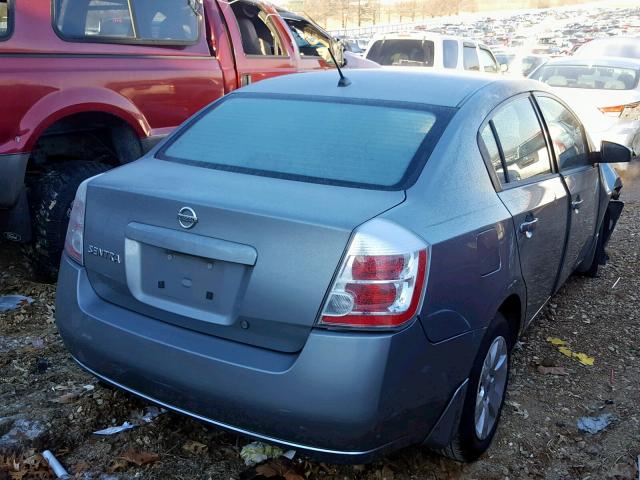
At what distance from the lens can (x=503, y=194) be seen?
9.72ft

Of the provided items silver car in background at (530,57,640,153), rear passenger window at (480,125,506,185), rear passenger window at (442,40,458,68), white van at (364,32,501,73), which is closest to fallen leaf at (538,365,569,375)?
rear passenger window at (480,125,506,185)

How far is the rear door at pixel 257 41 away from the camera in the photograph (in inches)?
233

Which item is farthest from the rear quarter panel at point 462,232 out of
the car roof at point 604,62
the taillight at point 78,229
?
the car roof at point 604,62

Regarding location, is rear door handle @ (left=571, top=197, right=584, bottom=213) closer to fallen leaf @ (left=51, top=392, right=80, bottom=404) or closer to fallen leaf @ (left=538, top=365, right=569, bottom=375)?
fallen leaf @ (left=538, top=365, right=569, bottom=375)

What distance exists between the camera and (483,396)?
287cm

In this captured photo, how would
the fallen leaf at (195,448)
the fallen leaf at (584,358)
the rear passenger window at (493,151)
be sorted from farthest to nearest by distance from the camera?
the fallen leaf at (584,358) < the rear passenger window at (493,151) < the fallen leaf at (195,448)

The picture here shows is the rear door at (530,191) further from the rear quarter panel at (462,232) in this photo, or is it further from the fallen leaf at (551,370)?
the fallen leaf at (551,370)

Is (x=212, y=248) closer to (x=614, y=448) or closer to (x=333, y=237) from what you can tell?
(x=333, y=237)

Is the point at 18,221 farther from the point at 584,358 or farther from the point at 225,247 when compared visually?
the point at 584,358

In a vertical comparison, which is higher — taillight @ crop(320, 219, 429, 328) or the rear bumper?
taillight @ crop(320, 219, 429, 328)

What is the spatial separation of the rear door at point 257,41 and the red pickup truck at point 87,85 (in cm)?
2

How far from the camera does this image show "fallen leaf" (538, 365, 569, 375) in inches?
149

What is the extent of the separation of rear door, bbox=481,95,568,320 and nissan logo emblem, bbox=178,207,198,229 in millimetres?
1351


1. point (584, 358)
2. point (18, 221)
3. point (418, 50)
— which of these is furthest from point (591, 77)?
point (18, 221)
